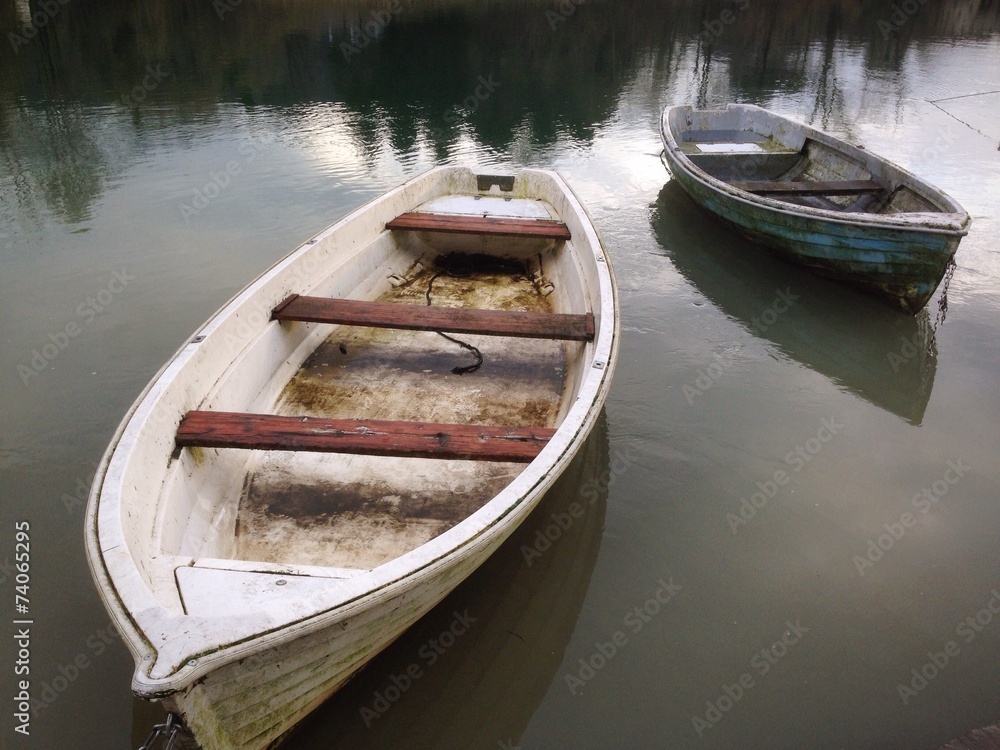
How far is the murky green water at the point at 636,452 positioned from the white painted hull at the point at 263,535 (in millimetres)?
604

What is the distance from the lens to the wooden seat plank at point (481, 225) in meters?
5.69

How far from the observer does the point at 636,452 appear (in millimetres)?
4523

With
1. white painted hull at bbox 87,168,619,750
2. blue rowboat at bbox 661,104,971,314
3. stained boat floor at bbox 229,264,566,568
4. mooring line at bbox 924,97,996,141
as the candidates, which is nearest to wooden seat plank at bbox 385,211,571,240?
stained boat floor at bbox 229,264,566,568

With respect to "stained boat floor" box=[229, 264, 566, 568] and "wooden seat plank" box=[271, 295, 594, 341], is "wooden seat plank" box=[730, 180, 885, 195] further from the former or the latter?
"wooden seat plank" box=[271, 295, 594, 341]

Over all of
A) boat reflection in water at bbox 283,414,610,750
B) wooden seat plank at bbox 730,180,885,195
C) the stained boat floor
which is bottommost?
boat reflection in water at bbox 283,414,610,750

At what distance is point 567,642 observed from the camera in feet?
10.8

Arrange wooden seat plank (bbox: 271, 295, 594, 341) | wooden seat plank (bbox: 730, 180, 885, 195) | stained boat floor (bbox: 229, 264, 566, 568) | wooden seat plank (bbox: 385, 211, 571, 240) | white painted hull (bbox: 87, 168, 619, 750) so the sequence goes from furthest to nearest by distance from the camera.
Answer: wooden seat plank (bbox: 730, 180, 885, 195) → wooden seat plank (bbox: 385, 211, 571, 240) → wooden seat plank (bbox: 271, 295, 594, 341) → stained boat floor (bbox: 229, 264, 566, 568) → white painted hull (bbox: 87, 168, 619, 750)

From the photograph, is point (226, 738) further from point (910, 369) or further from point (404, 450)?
point (910, 369)

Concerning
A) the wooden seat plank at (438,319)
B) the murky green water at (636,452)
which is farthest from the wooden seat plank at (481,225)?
the wooden seat plank at (438,319)

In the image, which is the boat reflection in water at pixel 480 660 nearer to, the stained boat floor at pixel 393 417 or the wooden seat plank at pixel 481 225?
the stained boat floor at pixel 393 417

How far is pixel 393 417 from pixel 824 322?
4.40 meters

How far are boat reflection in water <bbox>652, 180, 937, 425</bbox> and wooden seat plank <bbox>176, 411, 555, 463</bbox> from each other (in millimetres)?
3559

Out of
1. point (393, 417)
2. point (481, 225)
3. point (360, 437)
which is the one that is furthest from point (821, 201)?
point (360, 437)

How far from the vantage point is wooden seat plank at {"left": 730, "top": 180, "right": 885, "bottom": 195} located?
6832mm
